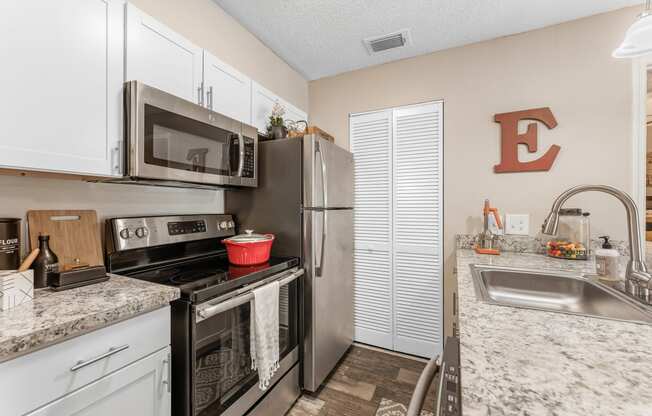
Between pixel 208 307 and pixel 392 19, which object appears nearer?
pixel 208 307

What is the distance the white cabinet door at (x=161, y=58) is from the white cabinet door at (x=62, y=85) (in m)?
0.05

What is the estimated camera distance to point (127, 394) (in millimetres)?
900

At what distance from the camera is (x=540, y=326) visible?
2.47 feet

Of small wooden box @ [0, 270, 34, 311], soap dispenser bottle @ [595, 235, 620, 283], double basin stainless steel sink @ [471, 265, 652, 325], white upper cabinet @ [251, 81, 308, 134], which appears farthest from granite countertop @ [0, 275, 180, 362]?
soap dispenser bottle @ [595, 235, 620, 283]

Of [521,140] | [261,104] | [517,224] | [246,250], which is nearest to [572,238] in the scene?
[517,224]

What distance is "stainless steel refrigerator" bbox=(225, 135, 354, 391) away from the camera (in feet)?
5.83

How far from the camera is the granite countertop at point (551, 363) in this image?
442mm

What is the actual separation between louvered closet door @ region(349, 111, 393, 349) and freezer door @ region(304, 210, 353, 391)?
0.19 m

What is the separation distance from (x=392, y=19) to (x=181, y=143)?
1.62m

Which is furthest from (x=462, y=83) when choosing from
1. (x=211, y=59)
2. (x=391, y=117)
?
(x=211, y=59)

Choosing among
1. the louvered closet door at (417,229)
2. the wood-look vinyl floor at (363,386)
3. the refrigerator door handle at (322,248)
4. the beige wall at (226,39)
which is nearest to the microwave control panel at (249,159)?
the refrigerator door handle at (322,248)

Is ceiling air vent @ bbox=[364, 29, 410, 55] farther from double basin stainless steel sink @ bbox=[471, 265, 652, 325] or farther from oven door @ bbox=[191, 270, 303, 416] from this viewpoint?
oven door @ bbox=[191, 270, 303, 416]

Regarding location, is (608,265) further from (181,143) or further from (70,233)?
(70,233)

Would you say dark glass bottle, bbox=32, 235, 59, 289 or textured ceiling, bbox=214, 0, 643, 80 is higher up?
textured ceiling, bbox=214, 0, 643, 80
